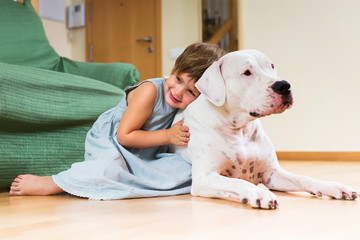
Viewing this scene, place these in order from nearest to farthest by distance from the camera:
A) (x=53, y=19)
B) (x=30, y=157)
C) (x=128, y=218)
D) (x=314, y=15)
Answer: (x=128, y=218), (x=30, y=157), (x=314, y=15), (x=53, y=19)

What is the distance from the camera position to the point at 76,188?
4.85 ft

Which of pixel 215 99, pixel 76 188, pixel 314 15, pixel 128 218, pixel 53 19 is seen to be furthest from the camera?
pixel 53 19

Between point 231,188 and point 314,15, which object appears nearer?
point 231,188

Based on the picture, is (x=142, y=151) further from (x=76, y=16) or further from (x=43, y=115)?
(x=76, y=16)

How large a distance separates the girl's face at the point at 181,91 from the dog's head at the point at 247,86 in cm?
22

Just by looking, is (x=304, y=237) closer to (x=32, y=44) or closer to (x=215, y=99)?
(x=215, y=99)

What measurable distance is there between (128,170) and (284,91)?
0.67 meters

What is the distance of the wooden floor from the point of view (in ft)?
2.86

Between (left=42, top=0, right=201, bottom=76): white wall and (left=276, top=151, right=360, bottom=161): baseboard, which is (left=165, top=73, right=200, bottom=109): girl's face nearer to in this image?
(left=276, top=151, right=360, bottom=161): baseboard

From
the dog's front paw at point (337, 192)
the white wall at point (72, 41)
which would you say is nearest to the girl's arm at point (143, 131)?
the dog's front paw at point (337, 192)

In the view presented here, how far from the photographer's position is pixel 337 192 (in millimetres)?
1289

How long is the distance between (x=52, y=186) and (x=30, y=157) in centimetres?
24

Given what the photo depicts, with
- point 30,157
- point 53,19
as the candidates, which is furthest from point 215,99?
point 53,19

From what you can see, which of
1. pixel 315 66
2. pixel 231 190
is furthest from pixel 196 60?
pixel 315 66
